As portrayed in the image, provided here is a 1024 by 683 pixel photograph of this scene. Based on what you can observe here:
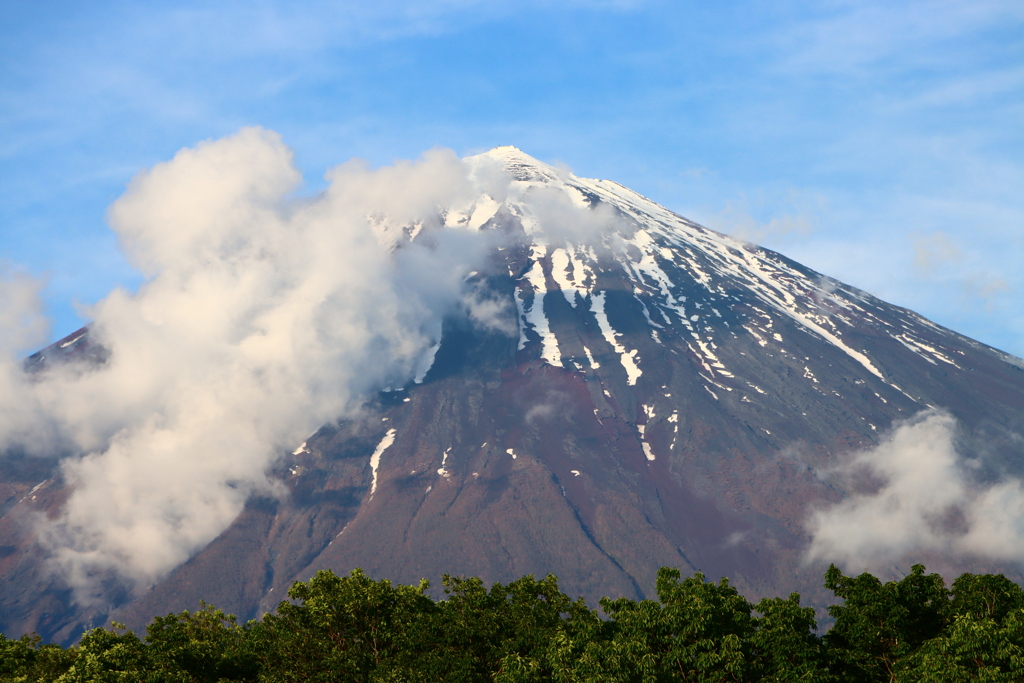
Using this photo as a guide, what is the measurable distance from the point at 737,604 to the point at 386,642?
1614 centimetres

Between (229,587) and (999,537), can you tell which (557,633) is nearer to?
(229,587)

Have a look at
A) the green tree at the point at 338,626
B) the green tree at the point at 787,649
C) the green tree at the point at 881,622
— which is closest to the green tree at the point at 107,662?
the green tree at the point at 338,626

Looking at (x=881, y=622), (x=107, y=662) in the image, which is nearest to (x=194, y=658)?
(x=107, y=662)

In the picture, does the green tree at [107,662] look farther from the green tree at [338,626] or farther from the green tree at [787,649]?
the green tree at [787,649]

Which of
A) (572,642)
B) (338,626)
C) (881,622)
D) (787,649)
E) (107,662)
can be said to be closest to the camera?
(107,662)

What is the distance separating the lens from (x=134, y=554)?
7426 inches

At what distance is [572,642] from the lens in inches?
1323

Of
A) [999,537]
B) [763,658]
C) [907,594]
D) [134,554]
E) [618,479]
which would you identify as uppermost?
[999,537]

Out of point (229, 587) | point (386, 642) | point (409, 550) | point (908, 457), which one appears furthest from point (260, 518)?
point (386, 642)

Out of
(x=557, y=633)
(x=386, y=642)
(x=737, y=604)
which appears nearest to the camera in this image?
(x=557, y=633)

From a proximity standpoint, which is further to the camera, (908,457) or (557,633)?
(908,457)

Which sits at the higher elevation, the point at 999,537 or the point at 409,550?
the point at 999,537

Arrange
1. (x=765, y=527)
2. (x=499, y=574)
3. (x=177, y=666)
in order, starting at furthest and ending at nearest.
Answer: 1. (x=765, y=527)
2. (x=499, y=574)
3. (x=177, y=666)

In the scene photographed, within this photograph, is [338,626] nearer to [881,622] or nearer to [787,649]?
[787,649]
